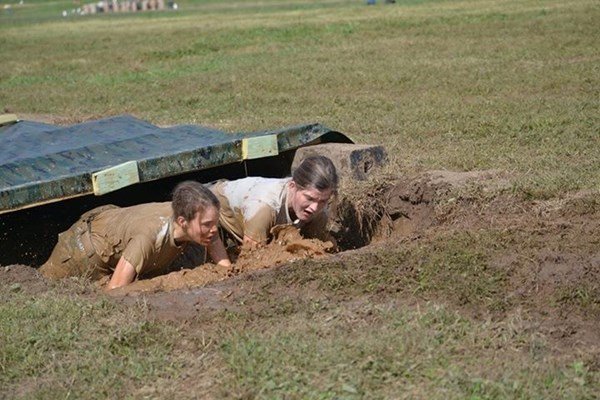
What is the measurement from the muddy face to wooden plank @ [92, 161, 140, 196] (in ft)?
3.50

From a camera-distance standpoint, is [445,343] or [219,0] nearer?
[445,343]

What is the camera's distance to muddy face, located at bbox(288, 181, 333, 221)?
689 cm

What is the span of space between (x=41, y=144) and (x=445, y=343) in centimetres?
440

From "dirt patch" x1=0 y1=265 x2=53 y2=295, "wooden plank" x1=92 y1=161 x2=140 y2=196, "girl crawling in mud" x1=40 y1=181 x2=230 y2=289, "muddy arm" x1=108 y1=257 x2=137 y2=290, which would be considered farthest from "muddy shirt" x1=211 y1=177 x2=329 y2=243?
"dirt patch" x1=0 y1=265 x2=53 y2=295

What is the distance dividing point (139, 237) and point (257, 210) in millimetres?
841

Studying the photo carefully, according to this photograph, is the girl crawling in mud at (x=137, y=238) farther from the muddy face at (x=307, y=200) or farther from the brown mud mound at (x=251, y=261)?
the muddy face at (x=307, y=200)

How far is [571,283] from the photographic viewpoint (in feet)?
18.3

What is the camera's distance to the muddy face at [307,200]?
689 centimetres

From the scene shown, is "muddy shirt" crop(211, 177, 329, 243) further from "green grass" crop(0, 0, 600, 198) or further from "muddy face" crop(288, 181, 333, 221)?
"green grass" crop(0, 0, 600, 198)

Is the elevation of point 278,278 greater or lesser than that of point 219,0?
greater

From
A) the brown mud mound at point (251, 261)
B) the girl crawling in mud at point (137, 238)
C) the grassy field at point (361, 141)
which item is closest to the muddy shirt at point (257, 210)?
the brown mud mound at point (251, 261)

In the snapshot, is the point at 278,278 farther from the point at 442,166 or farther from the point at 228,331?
the point at 442,166

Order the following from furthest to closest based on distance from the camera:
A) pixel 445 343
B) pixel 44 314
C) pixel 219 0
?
1. pixel 219 0
2. pixel 44 314
3. pixel 445 343

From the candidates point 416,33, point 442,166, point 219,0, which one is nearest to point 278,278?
point 442,166
